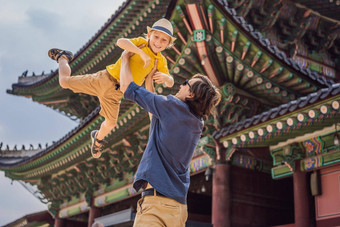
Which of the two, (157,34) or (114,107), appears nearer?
(157,34)

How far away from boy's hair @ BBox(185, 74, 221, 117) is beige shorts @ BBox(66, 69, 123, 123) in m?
1.38

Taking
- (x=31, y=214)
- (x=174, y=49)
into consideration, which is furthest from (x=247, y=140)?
(x=31, y=214)

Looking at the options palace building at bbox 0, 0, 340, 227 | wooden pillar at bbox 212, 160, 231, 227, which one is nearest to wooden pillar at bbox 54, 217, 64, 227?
palace building at bbox 0, 0, 340, 227

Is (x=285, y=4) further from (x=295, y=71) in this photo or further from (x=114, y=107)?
(x=114, y=107)

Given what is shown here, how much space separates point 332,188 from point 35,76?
17858 millimetres

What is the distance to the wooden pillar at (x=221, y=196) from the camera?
997 cm

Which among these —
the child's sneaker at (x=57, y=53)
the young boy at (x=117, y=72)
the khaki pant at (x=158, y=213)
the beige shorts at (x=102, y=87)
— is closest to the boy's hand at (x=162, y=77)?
the young boy at (x=117, y=72)

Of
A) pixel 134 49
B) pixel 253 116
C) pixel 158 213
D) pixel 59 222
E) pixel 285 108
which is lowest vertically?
pixel 158 213

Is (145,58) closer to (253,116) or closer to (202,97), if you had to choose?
(202,97)

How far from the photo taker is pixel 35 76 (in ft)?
77.6

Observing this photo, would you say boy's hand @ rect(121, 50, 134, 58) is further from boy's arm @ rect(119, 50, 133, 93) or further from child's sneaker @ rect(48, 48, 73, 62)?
child's sneaker @ rect(48, 48, 73, 62)

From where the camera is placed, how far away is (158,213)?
3.22m

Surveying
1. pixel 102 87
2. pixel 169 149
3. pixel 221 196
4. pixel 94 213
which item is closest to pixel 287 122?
pixel 221 196

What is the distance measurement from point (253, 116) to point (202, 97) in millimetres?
6991
